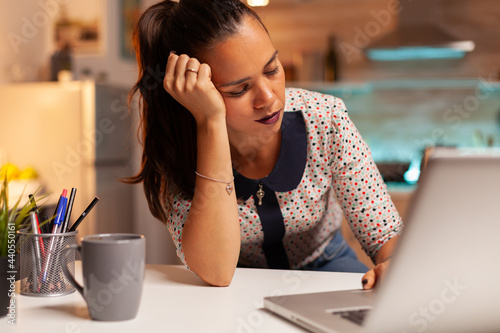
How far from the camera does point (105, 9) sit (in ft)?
12.3

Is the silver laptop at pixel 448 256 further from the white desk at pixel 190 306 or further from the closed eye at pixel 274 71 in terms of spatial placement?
the closed eye at pixel 274 71

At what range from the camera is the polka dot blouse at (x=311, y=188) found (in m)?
1.22

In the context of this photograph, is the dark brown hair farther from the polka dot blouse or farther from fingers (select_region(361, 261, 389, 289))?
fingers (select_region(361, 261, 389, 289))

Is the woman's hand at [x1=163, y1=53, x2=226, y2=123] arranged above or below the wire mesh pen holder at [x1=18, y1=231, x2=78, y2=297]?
above

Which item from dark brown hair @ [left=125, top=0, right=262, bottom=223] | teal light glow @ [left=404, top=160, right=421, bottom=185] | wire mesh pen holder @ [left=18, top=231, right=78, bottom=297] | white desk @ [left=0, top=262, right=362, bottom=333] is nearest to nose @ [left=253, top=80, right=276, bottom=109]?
dark brown hair @ [left=125, top=0, right=262, bottom=223]

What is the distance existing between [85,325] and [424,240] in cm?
45

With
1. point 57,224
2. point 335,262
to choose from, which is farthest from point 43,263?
point 335,262

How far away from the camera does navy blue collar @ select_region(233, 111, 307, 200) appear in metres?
1.25

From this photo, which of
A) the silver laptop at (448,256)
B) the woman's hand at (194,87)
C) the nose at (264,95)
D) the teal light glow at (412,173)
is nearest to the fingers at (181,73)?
the woman's hand at (194,87)

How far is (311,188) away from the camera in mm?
1286

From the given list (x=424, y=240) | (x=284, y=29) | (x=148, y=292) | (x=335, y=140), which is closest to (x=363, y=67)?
(x=284, y=29)

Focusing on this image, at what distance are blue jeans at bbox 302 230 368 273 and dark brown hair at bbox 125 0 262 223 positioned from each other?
42 cm

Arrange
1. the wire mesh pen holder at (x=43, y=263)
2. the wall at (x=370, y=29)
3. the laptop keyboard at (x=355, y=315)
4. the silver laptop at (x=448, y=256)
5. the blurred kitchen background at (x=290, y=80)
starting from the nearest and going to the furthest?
the silver laptop at (x=448, y=256) < the laptop keyboard at (x=355, y=315) < the wire mesh pen holder at (x=43, y=263) < the blurred kitchen background at (x=290, y=80) < the wall at (x=370, y=29)

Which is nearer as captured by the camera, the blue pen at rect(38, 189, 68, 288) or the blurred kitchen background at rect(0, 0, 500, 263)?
the blue pen at rect(38, 189, 68, 288)
